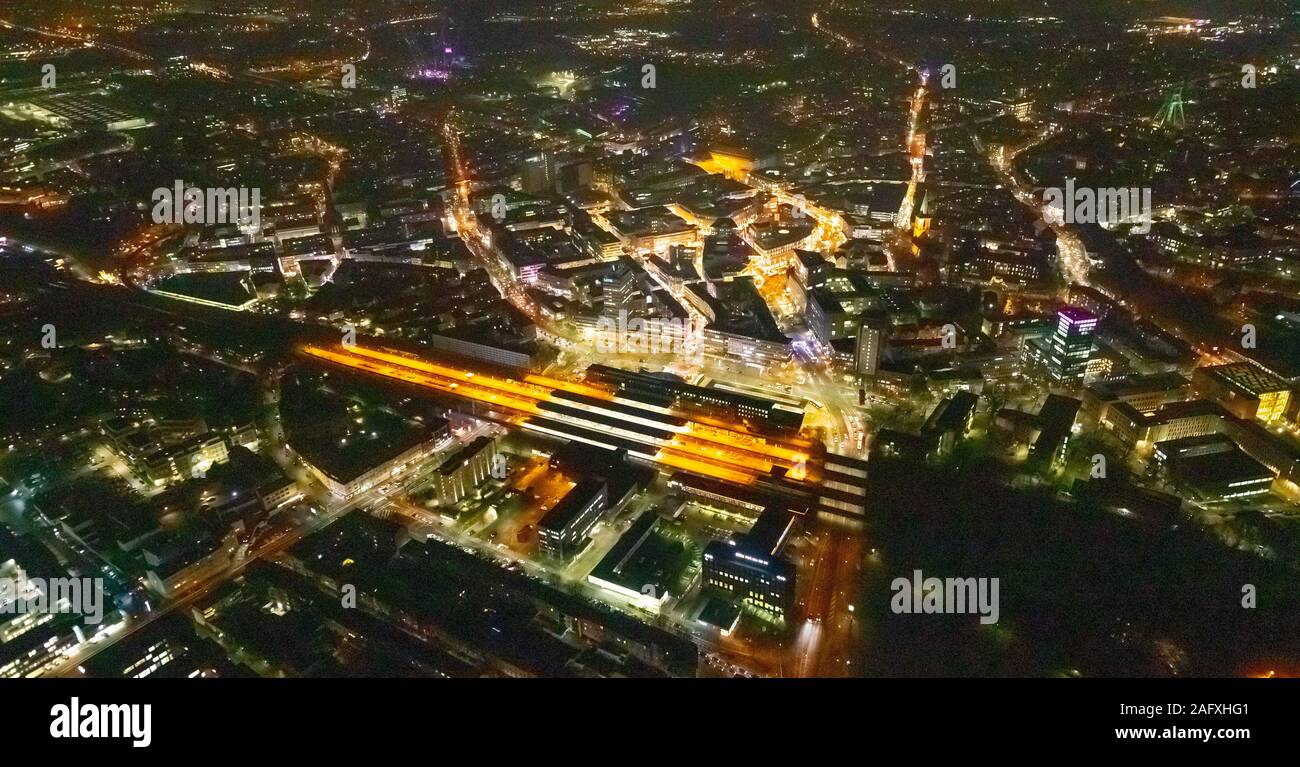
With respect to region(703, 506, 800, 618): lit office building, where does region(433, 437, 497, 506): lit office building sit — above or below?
above

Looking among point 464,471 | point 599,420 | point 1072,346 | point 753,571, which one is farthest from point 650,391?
point 1072,346

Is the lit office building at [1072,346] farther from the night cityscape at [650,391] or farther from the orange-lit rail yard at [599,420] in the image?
the orange-lit rail yard at [599,420]

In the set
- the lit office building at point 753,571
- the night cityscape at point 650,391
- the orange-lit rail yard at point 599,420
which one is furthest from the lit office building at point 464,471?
the lit office building at point 753,571

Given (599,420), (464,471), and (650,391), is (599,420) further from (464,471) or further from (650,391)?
(464,471)

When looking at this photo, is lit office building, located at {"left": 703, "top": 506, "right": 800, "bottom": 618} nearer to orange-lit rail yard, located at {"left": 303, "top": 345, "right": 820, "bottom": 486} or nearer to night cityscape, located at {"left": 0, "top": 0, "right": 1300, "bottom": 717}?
night cityscape, located at {"left": 0, "top": 0, "right": 1300, "bottom": 717}

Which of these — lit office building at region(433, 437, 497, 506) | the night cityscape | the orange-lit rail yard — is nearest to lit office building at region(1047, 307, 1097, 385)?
the night cityscape

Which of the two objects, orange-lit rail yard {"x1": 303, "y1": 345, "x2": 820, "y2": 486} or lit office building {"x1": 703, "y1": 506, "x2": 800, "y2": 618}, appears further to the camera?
orange-lit rail yard {"x1": 303, "y1": 345, "x2": 820, "y2": 486}

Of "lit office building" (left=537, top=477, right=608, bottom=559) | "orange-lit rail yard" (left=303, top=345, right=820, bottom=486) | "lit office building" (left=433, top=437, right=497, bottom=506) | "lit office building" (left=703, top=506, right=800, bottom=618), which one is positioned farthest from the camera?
"orange-lit rail yard" (left=303, top=345, right=820, bottom=486)

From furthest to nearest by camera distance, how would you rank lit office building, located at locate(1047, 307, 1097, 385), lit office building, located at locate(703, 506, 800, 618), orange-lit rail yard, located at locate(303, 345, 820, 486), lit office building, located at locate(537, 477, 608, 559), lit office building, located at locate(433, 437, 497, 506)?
lit office building, located at locate(1047, 307, 1097, 385), orange-lit rail yard, located at locate(303, 345, 820, 486), lit office building, located at locate(433, 437, 497, 506), lit office building, located at locate(537, 477, 608, 559), lit office building, located at locate(703, 506, 800, 618)

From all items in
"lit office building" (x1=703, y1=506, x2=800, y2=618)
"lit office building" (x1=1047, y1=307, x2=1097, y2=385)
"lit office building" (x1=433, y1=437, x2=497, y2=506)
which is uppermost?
"lit office building" (x1=1047, y1=307, x2=1097, y2=385)
